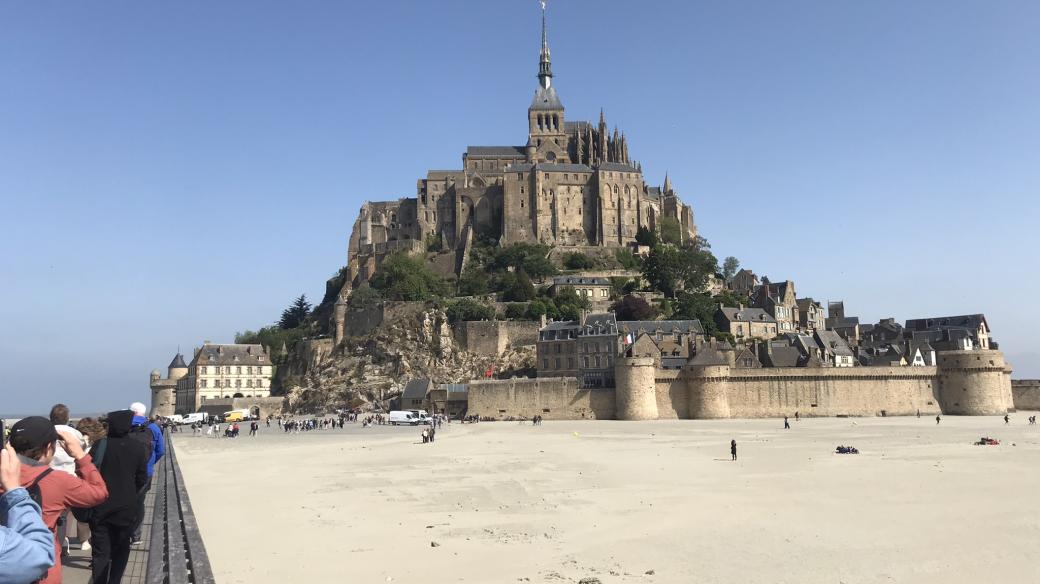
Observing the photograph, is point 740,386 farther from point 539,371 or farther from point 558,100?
point 558,100

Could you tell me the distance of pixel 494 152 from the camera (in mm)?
93750

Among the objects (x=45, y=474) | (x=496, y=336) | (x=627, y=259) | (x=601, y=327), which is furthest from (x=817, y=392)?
(x=45, y=474)

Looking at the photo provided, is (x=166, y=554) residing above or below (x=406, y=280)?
below

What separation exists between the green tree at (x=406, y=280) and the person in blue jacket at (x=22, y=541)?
66.1 m

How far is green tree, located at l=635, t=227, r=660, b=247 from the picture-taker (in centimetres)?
8178

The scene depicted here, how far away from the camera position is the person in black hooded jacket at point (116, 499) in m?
7.44

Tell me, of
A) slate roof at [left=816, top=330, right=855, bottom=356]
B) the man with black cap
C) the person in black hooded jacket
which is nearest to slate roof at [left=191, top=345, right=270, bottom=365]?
slate roof at [left=816, top=330, right=855, bottom=356]

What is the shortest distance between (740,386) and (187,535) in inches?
1848

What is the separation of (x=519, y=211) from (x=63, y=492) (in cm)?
7967

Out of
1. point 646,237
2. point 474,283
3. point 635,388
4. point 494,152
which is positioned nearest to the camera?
point 635,388

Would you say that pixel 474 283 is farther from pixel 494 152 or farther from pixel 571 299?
pixel 494 152

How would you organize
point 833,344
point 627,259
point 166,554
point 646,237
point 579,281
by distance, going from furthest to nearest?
point 646,237
point 627,259
point 579,281
point 833,344
point 166,554

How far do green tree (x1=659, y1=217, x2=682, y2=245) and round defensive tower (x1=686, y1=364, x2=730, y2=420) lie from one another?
109 feet

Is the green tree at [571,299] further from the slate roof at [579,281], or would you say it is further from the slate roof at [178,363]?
the slate roof at [178,363]
